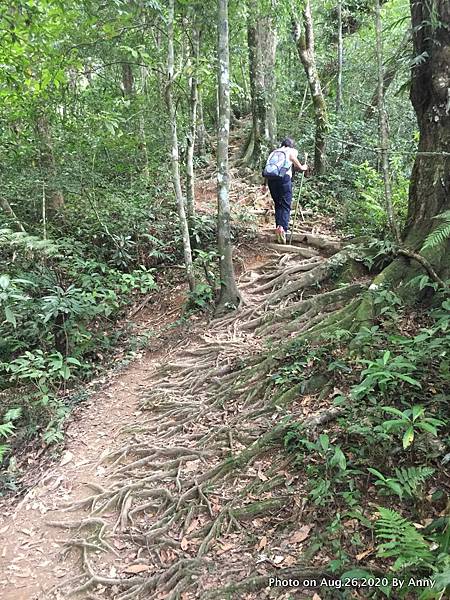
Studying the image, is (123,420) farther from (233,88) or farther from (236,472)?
(233,88)

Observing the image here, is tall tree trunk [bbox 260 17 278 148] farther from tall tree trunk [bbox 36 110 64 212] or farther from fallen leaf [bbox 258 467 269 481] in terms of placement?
fallen leaf [bbox 258 467 269 481]

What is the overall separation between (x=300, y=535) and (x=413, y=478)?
904 mm

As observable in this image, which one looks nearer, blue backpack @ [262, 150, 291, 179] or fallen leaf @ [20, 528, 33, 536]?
fallen leaf @ [20, 528, 33, 536]

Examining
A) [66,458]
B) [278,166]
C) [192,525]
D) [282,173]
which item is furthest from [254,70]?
[192,525]

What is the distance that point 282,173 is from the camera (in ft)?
26.6

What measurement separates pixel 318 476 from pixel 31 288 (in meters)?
5.59

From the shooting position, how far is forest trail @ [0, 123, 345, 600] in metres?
3.42

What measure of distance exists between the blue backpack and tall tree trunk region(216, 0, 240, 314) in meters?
1.46

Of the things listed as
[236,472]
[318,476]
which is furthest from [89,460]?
[318,476]

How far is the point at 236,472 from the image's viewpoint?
4.08 m

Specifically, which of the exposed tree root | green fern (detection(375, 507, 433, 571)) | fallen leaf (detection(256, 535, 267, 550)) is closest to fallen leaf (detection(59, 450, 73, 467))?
the exposed tree root

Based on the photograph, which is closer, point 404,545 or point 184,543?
point 404,545

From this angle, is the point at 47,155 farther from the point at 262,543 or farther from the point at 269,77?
the point at 262,543

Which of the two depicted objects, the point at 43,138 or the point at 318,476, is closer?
the point at 318,476
